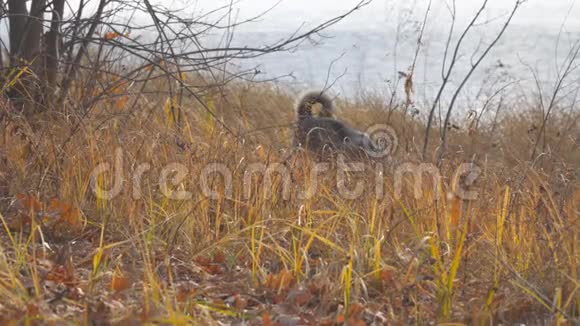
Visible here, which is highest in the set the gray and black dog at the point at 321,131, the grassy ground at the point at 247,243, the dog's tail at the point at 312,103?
the dog's tail at the point at 312,103

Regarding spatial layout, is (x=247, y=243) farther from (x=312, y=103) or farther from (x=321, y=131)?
(x=321, y=131)

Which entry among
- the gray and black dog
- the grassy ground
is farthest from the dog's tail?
the grassy ground

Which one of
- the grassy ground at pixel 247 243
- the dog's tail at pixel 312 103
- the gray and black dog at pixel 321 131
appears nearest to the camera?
the grassy ground at pixel 247 243

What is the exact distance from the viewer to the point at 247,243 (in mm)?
3736

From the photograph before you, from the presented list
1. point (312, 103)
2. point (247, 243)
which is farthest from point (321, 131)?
point (247, 243)

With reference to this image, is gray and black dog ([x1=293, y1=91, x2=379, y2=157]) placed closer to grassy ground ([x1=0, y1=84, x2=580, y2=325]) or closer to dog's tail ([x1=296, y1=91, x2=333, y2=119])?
dog's tail ([x1=296, y1=91, x2=333, y2=119])

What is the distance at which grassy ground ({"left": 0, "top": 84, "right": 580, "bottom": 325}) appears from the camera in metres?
3.05

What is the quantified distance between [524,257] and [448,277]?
0.56m

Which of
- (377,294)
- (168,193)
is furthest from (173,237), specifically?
(377,294)

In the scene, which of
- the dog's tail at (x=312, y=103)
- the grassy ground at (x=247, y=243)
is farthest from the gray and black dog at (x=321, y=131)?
the grassy ground at (x=247, y=243)

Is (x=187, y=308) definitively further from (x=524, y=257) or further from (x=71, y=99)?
(x=71, y=99)

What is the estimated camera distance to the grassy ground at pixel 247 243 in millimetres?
3053

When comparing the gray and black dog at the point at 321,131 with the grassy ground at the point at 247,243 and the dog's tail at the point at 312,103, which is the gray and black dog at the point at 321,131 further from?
the grassy ground at the point at 247,243

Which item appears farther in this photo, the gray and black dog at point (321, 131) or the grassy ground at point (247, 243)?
the gray and black dog at point (321, 131)
